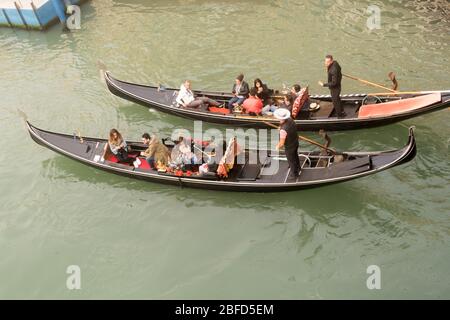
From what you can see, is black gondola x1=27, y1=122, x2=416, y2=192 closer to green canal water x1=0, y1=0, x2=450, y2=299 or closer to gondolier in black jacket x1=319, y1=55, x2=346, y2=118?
green canal water x1=0, y1=0, x2=450, y2=299

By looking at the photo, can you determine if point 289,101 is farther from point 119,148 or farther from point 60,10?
point 60,10

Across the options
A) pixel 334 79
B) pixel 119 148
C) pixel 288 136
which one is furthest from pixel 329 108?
pixel 119 148

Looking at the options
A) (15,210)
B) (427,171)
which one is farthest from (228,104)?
(15,210)

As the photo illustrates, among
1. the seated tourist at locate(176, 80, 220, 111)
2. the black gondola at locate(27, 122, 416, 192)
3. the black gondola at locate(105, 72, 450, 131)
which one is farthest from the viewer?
the seated tourist at locate(176, 80, 220, 111)

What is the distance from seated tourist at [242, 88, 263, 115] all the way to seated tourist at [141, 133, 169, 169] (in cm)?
209

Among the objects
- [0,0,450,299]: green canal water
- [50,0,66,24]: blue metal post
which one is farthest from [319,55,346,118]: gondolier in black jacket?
[50,0,66,24]: blue metal post

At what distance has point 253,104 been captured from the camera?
30.3 ft

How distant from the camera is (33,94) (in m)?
11.8

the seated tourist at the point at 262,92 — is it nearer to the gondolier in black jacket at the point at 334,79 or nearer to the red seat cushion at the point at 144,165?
the gondolier in black jacket at the point at 334,79

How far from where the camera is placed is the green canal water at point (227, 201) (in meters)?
6.94

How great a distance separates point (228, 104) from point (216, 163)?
221 centimetres

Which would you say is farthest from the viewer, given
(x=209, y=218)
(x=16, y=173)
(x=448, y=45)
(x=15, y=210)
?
(x=448, y=45)

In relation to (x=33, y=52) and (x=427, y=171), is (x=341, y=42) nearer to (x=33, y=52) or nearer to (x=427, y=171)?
(x=427, y=171)

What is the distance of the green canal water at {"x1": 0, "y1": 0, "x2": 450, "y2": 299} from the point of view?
22.8 ft
